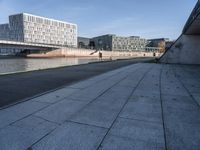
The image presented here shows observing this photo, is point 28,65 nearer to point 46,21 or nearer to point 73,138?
point 73,138

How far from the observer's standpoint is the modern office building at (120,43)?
141500 millimetres

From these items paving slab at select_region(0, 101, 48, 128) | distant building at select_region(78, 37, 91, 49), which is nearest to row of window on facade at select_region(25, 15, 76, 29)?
distant building at select_region(78, 37, 91, 49)

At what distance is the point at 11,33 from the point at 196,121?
491 ft

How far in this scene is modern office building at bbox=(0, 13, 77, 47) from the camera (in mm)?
126875

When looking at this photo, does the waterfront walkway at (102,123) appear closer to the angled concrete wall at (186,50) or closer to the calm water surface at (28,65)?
the calm water surface at (28,65)

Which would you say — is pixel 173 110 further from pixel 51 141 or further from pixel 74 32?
pixel 74 32

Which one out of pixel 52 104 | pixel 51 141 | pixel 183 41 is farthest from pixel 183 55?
pixel 51 141

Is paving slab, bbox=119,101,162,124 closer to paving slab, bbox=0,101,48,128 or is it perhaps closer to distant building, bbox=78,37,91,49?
paving slab, bbox=0,101,48,128

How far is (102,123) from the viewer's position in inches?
161

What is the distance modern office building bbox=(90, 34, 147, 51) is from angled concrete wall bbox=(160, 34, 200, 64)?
11589 centimetres

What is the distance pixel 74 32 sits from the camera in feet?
502

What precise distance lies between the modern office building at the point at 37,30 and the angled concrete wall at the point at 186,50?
355 ft

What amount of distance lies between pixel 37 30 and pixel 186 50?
417 ft

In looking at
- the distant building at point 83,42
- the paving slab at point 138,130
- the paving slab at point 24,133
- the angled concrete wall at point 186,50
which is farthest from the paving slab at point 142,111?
the distant building at point 83,42
